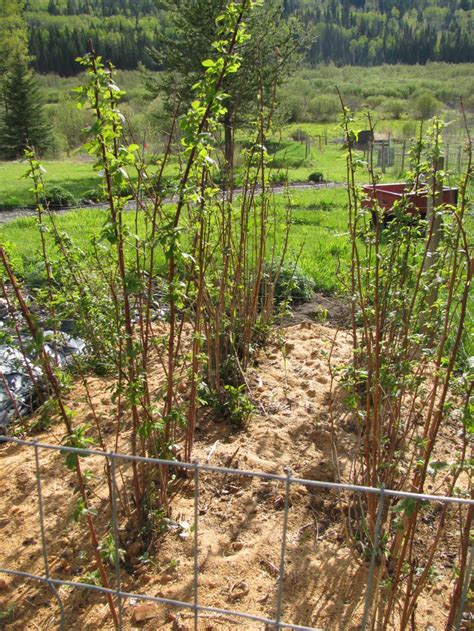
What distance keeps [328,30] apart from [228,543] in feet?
431

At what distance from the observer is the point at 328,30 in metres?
116

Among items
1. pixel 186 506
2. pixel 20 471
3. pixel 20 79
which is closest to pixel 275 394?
pixel 186 506

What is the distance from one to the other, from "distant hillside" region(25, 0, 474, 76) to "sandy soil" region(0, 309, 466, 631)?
73.0 metres

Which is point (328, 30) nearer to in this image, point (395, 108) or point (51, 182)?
point (395, 108)

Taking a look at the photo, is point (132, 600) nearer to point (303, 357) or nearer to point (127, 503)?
point (127, 503)

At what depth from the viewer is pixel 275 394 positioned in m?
3.85

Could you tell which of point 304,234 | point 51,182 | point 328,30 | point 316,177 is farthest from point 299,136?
point 328,30

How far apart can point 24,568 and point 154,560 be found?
620 mm

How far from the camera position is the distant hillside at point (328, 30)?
265 ft

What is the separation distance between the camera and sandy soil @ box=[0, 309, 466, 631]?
2.32m

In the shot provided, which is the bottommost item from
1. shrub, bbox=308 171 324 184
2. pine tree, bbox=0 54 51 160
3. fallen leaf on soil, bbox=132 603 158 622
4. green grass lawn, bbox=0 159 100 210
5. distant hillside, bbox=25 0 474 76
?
fallen leaf on soil, bbox=132 603 158 622

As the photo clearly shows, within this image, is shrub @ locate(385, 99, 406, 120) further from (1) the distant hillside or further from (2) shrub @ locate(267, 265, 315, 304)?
(2) shrub @ locate(267, 265, 315, 304)

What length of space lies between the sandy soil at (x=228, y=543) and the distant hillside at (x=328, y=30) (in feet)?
240

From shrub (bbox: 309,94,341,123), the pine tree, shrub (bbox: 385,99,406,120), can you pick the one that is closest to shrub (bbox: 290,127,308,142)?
shrub (bbox: 309,94,341,123)
